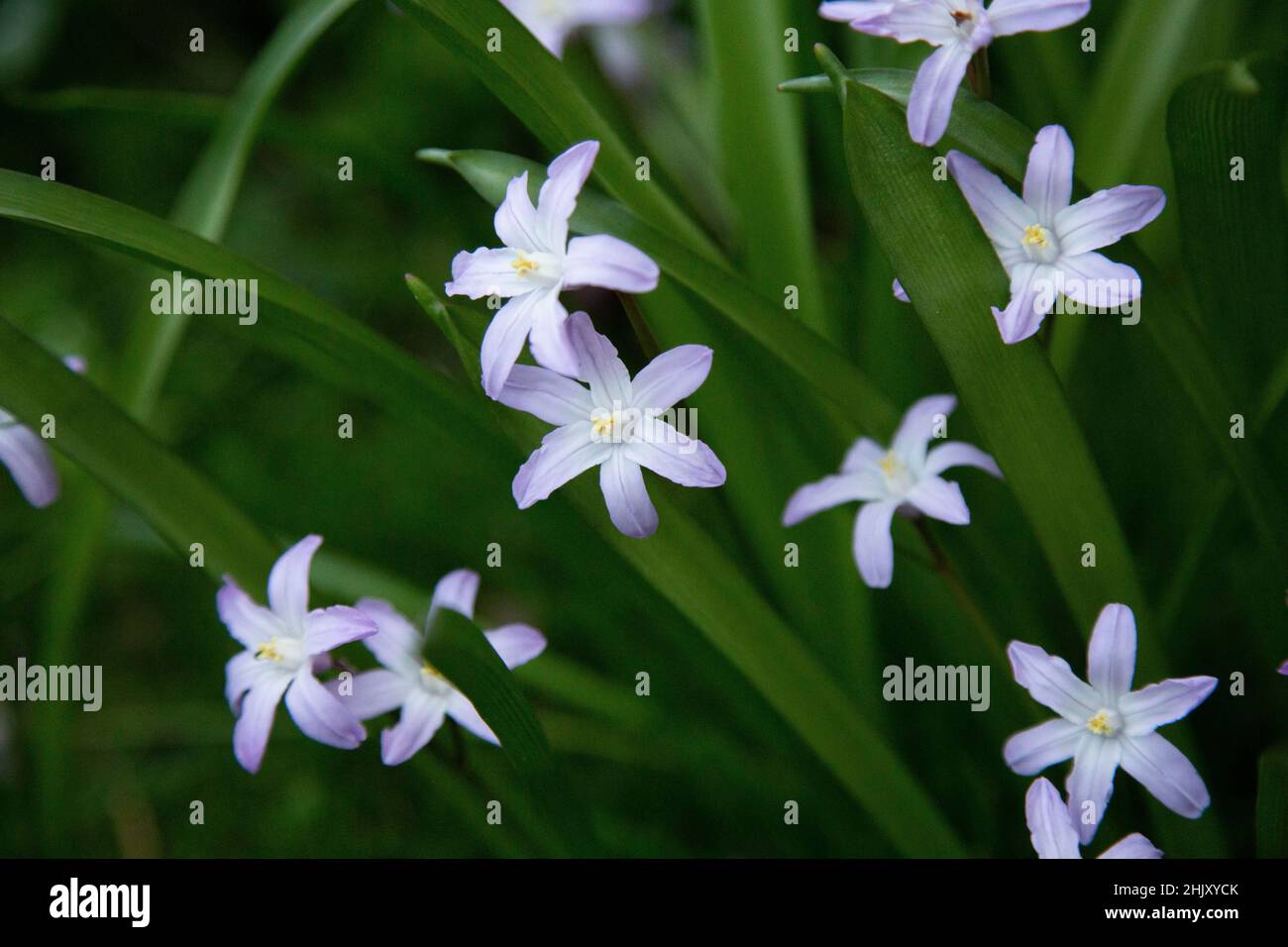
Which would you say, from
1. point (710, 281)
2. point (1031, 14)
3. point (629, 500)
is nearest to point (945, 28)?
point (1031, 14)

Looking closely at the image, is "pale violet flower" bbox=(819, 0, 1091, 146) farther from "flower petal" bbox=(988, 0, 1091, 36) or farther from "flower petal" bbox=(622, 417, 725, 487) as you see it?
"flower petal" bbox=(622, 417, 725, 487)

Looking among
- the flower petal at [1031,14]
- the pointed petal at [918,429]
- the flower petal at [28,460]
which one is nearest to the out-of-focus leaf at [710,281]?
the pointed petal at [918,429]

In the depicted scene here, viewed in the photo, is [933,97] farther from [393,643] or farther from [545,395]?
[393,643]

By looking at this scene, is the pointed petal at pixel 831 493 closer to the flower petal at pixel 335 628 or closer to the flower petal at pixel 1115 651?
the flower petal at pixel 1115 651

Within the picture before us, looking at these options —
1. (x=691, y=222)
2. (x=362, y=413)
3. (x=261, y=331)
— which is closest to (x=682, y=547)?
(x=691, y=222)

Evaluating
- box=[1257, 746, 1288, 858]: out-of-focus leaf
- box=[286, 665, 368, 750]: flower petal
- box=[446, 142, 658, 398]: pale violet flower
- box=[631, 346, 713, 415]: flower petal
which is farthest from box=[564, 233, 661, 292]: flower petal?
box=[1257, 746, 1288, 858]: out-of-focus leaf

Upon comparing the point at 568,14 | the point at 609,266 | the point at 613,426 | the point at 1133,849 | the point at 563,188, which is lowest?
the point at 1133,849
